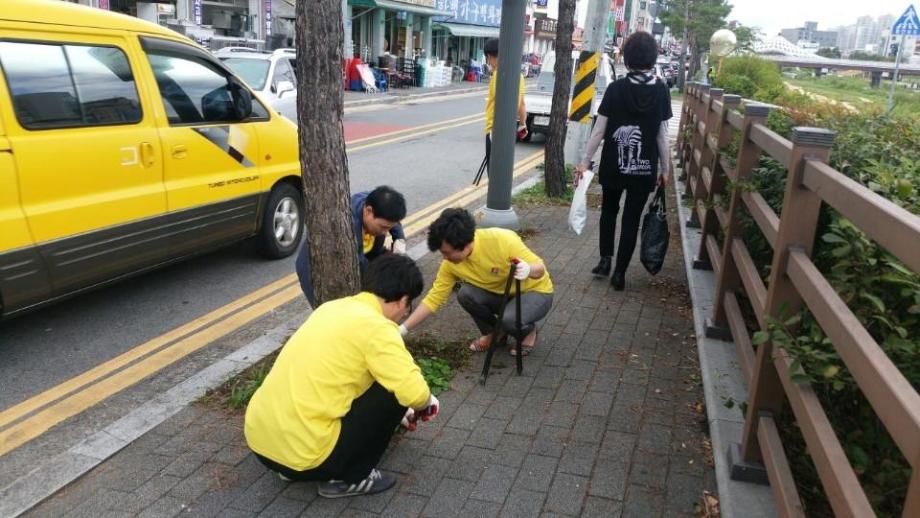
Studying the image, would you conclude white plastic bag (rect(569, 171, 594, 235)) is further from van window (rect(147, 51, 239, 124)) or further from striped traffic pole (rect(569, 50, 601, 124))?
striped traffic pole (rect(569, 50, 601, 124))

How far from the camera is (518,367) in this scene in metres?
4.30

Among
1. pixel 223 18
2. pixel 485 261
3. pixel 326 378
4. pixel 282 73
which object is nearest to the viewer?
pixel 326 378

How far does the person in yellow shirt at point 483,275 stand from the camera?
3.82 meters

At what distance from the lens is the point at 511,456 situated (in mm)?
3436

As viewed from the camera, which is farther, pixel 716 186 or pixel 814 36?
pixel 814 36

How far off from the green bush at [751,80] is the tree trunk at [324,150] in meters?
4.71

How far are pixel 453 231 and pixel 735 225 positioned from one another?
1666 mm

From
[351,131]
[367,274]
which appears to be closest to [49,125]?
[367,274]

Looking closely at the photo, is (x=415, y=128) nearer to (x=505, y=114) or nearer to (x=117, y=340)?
(x=505, y=114)

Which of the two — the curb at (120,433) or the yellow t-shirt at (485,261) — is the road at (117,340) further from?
→ the yellow t-shirt at (485,261)

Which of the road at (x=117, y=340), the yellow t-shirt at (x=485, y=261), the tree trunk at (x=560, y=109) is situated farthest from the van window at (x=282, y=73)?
the yellow t-shirt at (x=485, y=261)

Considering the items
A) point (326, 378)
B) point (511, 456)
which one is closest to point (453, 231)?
point (511, 456)

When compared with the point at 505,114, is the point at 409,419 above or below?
below

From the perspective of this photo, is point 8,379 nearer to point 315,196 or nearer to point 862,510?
point 315,196
